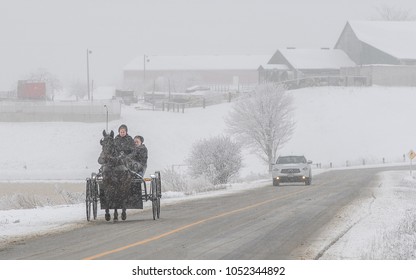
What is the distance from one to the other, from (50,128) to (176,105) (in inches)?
1114

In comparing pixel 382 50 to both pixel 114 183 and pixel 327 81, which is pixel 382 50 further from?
pixel 114 183

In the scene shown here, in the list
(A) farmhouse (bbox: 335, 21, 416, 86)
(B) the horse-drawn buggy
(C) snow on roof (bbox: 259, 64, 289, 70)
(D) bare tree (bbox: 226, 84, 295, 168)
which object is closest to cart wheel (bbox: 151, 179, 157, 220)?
(B) the horse-drawn buggy

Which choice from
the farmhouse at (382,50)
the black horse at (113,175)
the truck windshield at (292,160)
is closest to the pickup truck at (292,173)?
the truck windshield at (292,160)

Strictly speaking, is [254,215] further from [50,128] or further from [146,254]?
[50,128]

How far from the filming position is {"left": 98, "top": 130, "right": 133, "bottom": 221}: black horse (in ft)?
68.3

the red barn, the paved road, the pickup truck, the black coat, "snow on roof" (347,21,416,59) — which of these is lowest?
the pickup truck

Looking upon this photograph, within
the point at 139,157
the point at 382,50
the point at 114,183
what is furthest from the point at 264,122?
the point at 114,183

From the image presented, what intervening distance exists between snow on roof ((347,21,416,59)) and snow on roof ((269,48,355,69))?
4.30m

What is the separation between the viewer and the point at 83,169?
3155 inches

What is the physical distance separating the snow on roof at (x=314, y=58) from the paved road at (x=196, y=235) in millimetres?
112023

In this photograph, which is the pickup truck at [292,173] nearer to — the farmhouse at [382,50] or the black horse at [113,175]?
the black horse at [113,175]

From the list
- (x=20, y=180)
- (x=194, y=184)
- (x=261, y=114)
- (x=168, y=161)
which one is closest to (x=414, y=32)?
(x=261, y=114)

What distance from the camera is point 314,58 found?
142000 mm

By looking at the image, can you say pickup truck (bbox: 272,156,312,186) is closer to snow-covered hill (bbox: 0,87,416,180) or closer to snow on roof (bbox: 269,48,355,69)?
snow-covered hill (bbox: 0,87,416,180)
